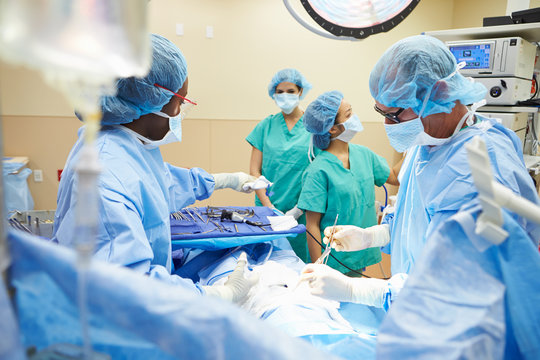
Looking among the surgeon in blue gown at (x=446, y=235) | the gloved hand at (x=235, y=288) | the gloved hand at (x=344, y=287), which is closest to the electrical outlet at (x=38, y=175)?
the gloved hand at (x=235, y=288)

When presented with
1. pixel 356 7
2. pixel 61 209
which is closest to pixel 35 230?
pixel 61 209

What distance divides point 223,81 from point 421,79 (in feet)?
9.76

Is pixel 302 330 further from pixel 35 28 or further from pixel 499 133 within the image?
pixel 35 28

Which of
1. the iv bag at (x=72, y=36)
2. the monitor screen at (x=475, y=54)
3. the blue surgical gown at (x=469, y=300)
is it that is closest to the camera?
the iv bag at (x=72, y=36)

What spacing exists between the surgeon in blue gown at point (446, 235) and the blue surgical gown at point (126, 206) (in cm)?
63

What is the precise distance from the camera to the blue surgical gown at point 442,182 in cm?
95

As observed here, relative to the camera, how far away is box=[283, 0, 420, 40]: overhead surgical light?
0.96 metres

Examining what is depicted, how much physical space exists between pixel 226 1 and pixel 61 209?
3.21 metres

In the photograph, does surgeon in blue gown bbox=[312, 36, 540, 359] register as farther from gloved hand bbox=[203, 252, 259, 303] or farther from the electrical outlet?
the electrical outlet

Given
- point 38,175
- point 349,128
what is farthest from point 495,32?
point 38,175

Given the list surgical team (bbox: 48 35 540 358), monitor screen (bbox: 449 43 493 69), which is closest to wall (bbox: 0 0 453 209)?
monitor screen (bbox: 449 43 493 69)

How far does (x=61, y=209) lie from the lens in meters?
1.12

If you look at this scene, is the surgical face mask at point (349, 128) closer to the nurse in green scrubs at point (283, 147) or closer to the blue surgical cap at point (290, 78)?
the nurse in green scrubs at point (283, 147)

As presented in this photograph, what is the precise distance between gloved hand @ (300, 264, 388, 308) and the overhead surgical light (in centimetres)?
67
